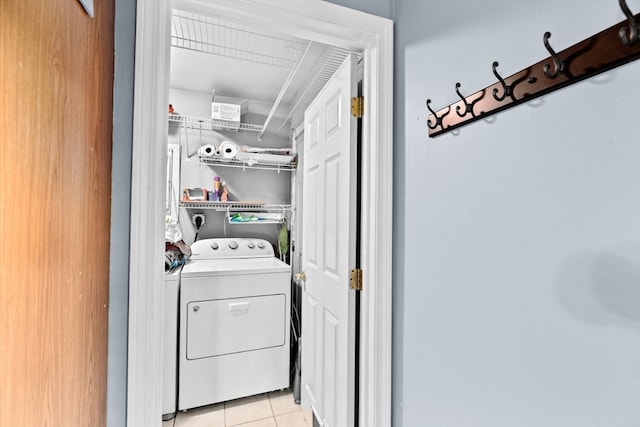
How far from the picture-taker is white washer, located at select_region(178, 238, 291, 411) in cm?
201

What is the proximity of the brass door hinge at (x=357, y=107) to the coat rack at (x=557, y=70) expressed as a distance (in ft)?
1.70

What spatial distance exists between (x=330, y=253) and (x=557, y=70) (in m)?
1.15

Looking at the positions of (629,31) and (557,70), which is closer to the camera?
(629,31)

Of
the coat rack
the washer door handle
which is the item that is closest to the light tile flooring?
the washer door handle

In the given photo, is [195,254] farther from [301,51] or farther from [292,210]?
[301,51]

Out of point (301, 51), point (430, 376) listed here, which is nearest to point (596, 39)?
point (430, 376)

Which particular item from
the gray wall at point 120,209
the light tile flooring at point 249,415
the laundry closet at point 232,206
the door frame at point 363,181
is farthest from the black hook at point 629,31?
the light tile flooring at point 249,415

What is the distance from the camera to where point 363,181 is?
4.36 ft

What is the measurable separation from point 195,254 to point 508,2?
7.94 feet

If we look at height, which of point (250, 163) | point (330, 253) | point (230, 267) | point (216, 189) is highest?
point (250, 163)

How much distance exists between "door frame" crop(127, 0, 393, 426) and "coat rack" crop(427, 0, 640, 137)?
420mm

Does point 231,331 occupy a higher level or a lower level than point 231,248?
lower

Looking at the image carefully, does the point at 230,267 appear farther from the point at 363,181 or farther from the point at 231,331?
the point at 363,181

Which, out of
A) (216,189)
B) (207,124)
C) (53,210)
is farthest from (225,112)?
(53,210)
